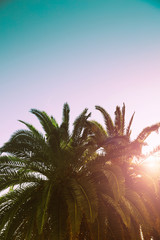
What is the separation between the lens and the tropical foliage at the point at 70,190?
7.16 meters

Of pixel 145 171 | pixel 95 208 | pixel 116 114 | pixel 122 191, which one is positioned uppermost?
pixel 116 114

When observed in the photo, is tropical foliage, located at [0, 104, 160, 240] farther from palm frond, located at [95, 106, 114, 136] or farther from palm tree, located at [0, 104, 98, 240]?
palm frond, located at [95, 106, 114, 136]

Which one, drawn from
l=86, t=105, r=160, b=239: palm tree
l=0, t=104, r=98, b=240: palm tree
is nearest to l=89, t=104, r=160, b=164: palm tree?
l=86, t=105, r=160, b=239: palm tree

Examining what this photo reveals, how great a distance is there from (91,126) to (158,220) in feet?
17.5

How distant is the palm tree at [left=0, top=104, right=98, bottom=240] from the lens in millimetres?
7059

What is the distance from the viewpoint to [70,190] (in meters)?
8.10

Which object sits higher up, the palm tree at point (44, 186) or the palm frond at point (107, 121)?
the palm frond at point (107, 121)

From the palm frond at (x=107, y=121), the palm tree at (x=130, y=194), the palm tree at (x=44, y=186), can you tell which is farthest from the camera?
the palm frond at (x=107, y=121)

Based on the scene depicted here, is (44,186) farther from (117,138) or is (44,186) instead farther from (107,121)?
(107,121)

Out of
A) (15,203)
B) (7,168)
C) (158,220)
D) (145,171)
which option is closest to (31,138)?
(7,168)

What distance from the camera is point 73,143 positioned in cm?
946

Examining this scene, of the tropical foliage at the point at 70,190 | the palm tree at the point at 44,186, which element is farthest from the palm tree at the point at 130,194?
the palm tree at the point at 44,186

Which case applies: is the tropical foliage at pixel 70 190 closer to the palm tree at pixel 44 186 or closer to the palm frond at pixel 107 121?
the palm tree at pixel 44 186

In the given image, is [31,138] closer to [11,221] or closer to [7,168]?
[7,168]
